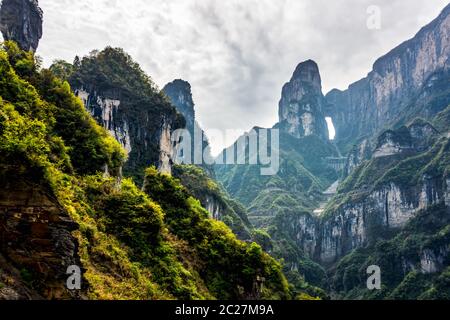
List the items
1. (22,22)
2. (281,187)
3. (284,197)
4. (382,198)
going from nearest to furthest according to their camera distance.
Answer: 1. (22,22)
2. (382,198)
3. (284,197)
4. (281,187)

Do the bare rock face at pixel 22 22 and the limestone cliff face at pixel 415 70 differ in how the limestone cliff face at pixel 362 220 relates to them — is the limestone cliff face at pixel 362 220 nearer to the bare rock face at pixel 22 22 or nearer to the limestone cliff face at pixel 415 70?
the limestone cliff face at pixel 415 70

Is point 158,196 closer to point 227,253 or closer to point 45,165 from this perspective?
point 227,253

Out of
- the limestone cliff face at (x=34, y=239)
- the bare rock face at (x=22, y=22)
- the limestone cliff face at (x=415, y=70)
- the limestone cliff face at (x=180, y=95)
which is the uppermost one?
the limestone cliff face at (x=415, y=70)

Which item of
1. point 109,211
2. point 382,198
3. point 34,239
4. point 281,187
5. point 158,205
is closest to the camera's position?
point 34,239

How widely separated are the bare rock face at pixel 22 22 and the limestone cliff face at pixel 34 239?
34.8m

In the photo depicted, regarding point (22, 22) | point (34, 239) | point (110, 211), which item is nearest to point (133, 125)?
point (22, 22)

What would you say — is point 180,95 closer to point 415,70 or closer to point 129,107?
point 129,107

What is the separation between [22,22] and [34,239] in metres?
40.3

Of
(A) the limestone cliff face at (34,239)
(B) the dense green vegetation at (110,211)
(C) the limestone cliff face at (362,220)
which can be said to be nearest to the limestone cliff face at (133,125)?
(B) the dense green vegetation at (110,211)

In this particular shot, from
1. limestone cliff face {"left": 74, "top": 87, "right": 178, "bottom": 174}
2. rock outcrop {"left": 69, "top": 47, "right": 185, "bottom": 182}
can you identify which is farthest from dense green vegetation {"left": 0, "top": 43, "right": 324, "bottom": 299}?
limestone cliff face {"left": 74, "top": 87, "right": 178, "bottom": 174}

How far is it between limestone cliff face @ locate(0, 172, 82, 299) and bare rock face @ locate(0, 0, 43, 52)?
114 feet

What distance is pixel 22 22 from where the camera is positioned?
43.6m

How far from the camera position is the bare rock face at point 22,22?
41.6m

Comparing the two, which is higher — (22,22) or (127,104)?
(22,22)
